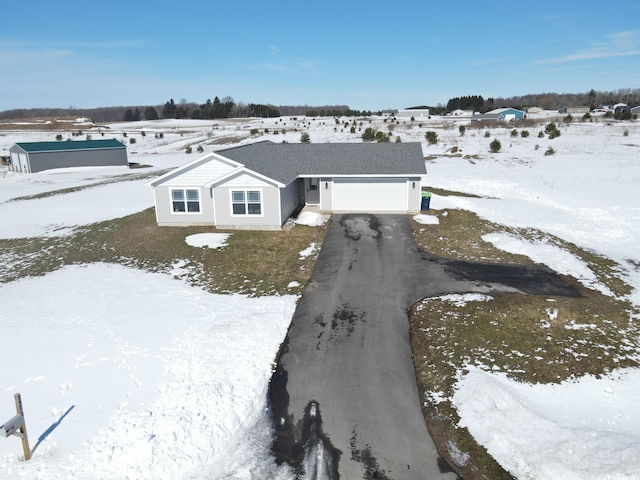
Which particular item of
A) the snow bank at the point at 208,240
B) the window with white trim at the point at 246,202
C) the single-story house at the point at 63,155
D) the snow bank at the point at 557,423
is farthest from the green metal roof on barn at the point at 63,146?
the snow bank at the point at 557,423

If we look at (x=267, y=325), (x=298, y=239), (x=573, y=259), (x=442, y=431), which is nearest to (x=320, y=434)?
(x=442, y=431)

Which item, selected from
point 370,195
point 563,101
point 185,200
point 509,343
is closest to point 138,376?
point 509,343

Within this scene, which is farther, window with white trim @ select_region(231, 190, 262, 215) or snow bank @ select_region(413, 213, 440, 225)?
snow bank @ select_region(413, 213, 440, 225)

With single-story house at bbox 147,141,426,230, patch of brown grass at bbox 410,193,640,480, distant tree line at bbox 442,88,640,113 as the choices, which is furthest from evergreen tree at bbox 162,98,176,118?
patch of brown grass at bbox 410,193,640,480

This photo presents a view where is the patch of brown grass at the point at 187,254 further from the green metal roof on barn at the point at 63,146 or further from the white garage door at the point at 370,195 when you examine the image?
the green metal roof on barn at the point at 63,146

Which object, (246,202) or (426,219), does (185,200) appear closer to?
(246,202)

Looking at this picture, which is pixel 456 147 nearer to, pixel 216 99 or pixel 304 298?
pixel 304 298

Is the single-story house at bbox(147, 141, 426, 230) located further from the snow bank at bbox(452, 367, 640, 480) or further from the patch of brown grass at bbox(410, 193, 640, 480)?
the snow bank at bbox(452, 367, 640, 480)
